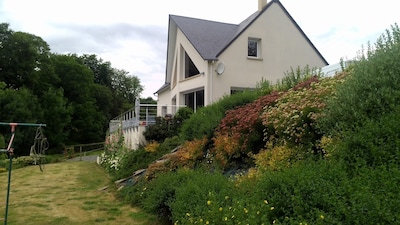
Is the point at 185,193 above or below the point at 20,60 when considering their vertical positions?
below

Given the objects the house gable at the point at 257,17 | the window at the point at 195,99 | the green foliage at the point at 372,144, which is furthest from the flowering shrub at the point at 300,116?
the window at the point at 195,99

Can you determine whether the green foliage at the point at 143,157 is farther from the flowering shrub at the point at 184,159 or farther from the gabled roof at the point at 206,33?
the gabled roof at the point at 206,33

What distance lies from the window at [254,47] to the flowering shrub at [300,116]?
1040 cm

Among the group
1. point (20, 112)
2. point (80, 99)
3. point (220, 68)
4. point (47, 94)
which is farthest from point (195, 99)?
point (80, 99)

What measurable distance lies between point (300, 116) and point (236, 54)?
1057cm

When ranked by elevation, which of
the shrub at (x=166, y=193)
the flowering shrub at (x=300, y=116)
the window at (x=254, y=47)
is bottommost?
the shrub at (x=166, y=193)

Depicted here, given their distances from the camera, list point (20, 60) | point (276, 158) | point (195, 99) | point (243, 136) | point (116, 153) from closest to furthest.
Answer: point (276, 158) → point (243, 136) → point (116, 153) → point (195, 99) → point (20, 60)

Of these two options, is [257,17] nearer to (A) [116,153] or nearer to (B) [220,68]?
(B) [220,68]

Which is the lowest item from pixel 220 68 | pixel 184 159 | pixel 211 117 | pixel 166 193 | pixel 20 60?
pixel 166 193

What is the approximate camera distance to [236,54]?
15.7m

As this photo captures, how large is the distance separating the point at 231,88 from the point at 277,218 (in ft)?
41.5

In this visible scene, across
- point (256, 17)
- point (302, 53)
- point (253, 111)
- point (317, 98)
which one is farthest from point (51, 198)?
point (302, 53)

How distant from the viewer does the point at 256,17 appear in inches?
637

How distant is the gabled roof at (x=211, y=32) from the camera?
51.2 feet
